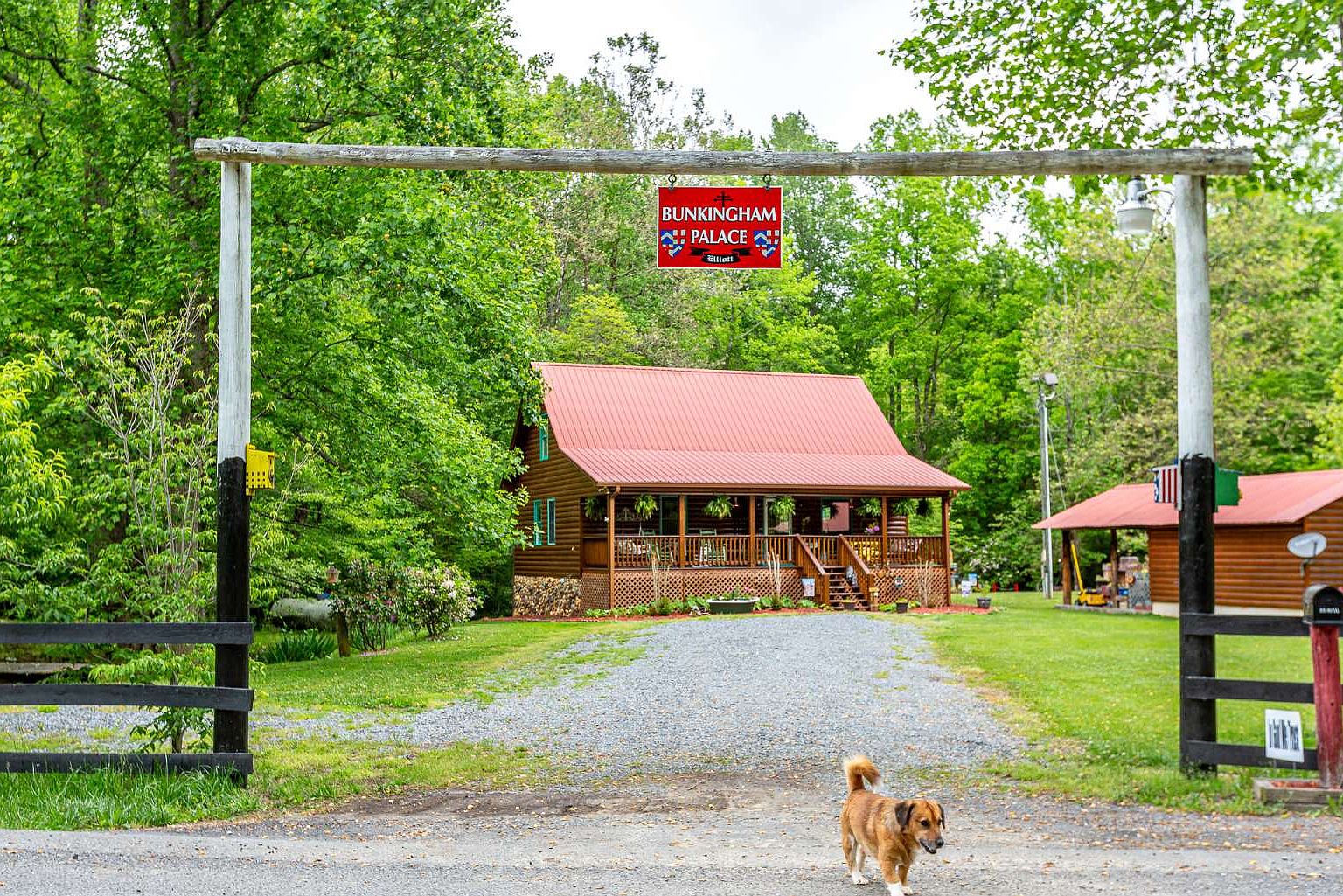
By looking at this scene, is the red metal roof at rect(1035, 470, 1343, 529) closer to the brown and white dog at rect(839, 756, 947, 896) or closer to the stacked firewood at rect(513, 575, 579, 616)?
the stacked firewood at rect(513, 575, 579, 616)

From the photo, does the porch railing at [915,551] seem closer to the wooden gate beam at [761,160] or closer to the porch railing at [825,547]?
the porch railing at [825,547]

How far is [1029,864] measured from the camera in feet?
21.6

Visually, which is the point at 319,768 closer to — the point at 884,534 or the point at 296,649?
the point at 296,649

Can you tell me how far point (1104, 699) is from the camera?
13.3 meters

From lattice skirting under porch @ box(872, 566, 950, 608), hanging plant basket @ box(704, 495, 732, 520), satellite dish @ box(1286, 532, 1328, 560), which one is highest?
hanging plant basket @ box(704, 495, 732, 520)

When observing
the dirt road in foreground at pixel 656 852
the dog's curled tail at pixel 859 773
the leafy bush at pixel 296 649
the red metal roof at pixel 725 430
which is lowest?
the leafy bush at pixel 296 649

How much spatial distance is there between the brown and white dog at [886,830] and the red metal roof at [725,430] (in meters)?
20.5

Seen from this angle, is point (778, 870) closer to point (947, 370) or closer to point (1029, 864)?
point (1029, 864)

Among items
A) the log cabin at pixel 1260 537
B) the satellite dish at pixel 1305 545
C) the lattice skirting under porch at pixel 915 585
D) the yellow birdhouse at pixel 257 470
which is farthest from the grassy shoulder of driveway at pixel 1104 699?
the yellow birdhouse at pixel 257 470

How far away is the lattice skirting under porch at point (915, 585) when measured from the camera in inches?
1153

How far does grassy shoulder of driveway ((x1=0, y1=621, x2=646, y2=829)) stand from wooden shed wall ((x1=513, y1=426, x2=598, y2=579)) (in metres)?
10.6

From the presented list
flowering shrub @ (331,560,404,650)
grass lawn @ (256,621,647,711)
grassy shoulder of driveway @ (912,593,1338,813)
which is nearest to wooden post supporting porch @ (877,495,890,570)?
grassy shoulder of driveway @ (912,593,1338,813)

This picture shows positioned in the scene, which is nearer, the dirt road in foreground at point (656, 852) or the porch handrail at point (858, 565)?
the dirt road in foreground at point (656, 852)

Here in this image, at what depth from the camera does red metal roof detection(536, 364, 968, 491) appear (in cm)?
2883
